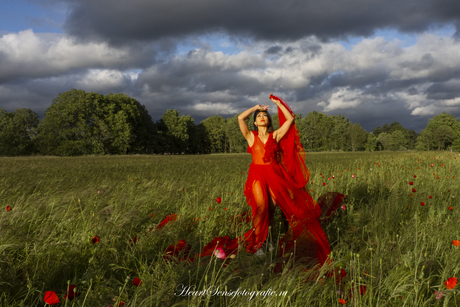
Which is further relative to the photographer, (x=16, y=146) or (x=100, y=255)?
(x=16, y=146)

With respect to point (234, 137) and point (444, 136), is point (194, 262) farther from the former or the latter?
point (444, 136)

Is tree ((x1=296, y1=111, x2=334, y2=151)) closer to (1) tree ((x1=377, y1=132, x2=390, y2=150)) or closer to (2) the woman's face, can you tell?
(1) tree ((x1=377, y1=132, x2=390, y2=150))

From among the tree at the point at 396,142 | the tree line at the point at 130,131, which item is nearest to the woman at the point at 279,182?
the tree line at the point at 130,131

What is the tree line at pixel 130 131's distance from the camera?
1625 inches

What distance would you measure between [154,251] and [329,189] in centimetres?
459

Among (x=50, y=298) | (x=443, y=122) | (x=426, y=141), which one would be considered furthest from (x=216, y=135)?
(x=50, y=298)

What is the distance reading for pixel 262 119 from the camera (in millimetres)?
3867

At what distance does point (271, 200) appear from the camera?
364cm

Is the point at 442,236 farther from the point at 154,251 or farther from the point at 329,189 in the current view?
the point at 154,251

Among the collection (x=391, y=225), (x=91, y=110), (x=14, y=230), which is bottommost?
(x=391, y=225)

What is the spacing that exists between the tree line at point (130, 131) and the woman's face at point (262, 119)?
40.8 m

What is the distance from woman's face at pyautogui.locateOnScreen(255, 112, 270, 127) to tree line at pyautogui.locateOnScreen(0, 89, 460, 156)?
4085 centimetres

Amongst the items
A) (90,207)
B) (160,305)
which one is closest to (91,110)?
(90,207)

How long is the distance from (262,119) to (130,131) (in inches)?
1834
